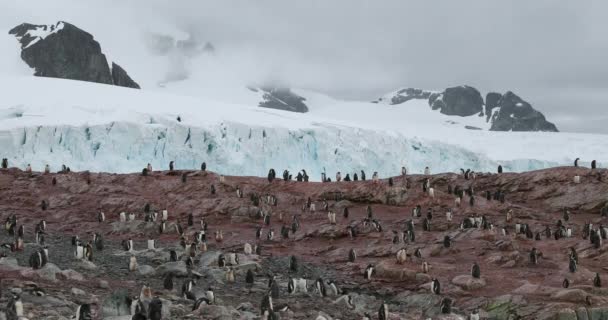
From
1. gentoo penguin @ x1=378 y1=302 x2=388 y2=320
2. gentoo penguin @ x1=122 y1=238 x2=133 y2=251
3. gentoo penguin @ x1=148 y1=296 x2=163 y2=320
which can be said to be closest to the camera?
gentoo penguin @ x1=148 y1=296 x2=163 y2=320

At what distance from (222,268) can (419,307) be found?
Result: 713cm

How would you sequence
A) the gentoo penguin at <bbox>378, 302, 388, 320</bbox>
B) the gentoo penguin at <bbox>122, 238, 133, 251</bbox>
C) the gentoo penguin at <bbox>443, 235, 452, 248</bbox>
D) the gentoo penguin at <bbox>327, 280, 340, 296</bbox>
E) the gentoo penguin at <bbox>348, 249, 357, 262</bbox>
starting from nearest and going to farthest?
the gentoo penguin at <bbox>378, 302, 388, 320</bbox>
the gentoo penguin at <bbox>327, 280, 340, 296</bbox>
the gentoo penguin at <bbox>348, 249, 357, 262</bbox>
the gentoo penguin at <bbox>443, 235, 452, 248</bbox>
the gentoo penguin at <bbox>122, 238, 133, 251</bbox>

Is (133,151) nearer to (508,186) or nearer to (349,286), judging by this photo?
(508,186)

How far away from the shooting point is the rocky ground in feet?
57.1

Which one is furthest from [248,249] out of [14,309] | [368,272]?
[14,309]

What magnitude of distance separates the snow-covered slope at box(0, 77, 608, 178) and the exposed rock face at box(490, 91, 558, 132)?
10379 cm

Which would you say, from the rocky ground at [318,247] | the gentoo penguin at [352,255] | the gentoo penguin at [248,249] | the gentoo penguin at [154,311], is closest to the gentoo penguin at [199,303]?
the rocky ground at [318,247]

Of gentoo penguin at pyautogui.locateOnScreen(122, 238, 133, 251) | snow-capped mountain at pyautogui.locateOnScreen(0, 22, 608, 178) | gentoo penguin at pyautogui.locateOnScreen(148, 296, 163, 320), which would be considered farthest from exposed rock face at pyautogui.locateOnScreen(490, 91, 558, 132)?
gentoo penguin at pyautogui.locateOnScreen(148, 296, 163, 320)

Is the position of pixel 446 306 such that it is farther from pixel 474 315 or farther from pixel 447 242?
pixel 447 242

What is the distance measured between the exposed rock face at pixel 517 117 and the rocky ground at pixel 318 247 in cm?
14666

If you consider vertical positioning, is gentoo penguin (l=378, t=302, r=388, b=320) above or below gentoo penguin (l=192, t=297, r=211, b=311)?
below

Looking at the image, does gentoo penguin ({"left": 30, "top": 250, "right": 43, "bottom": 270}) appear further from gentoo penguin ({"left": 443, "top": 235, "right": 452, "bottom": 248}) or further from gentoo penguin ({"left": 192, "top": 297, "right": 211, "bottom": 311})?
gentoo penguin ({"left": 443, "top": 235, "right": 452, "bottom": 248})

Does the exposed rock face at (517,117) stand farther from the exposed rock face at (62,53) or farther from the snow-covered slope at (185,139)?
the exposed rock face at (62,53)

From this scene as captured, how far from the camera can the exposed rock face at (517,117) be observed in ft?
587
